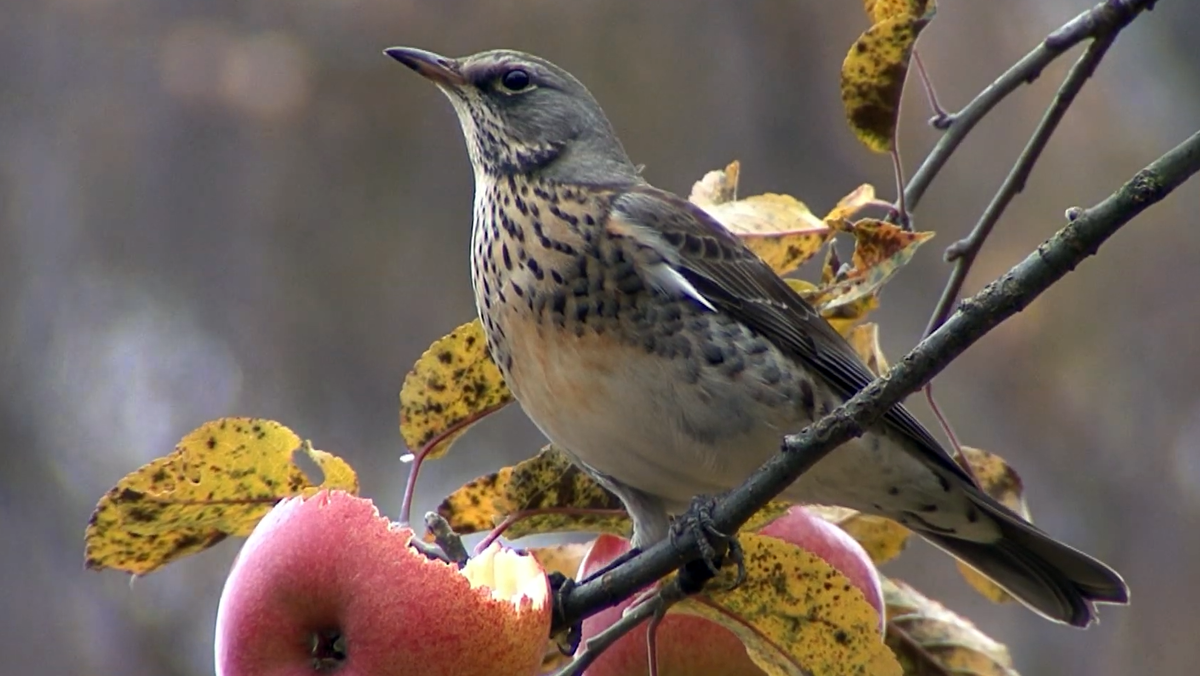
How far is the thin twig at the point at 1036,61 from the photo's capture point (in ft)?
6.75

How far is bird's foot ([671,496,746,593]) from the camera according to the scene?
1878mm

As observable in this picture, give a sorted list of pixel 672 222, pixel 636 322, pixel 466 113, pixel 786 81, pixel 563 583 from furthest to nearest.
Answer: pixel 786 81
pixel 466 113
pixel 672 222
pixel 636 322
pixel 563 583

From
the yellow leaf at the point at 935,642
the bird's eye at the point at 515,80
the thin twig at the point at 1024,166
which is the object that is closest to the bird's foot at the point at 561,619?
the yellow leaf at the point at 935,642

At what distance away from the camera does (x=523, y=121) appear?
302 cm

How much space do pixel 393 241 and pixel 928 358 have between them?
526cm

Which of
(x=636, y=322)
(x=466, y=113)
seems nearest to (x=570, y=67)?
(x=466, y=113)

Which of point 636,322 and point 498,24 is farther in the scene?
point 498,24

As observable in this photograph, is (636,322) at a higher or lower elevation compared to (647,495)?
higher

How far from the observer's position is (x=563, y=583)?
199 cm

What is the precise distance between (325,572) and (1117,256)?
5.89m

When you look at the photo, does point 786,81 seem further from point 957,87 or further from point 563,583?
point 563,583

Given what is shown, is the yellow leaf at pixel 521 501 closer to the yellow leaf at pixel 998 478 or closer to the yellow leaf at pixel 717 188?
the yellow leaf at pixel 717 188

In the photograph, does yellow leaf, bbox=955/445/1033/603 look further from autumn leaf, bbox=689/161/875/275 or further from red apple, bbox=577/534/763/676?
red apple, bbox=577/534/763/676

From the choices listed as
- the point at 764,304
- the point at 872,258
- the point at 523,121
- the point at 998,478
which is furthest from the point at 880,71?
the point at 523,121
